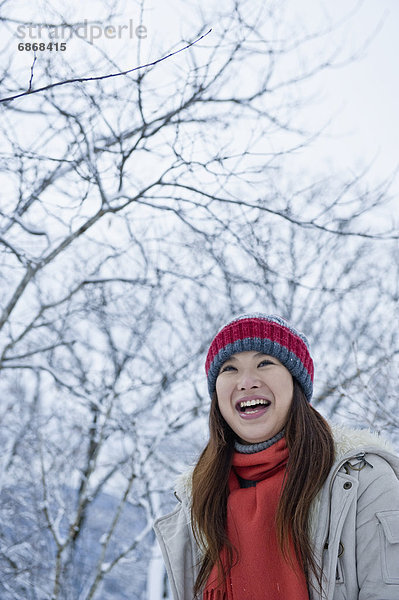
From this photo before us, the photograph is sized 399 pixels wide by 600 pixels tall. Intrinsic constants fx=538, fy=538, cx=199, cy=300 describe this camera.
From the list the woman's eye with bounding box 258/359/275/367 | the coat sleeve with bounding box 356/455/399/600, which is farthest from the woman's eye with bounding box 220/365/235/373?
the coat sleeve with bounding box 356/455/399/600

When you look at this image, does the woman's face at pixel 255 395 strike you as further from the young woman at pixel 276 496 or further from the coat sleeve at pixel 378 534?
the coat sleeve at pixel 378 534

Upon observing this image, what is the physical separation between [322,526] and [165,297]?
6.54 metres

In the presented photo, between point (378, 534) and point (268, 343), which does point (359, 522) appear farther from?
point (268, 343)

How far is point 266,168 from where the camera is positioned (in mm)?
4090

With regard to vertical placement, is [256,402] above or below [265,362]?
below

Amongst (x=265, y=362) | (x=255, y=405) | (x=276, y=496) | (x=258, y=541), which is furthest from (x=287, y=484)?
(x=265, y=362)

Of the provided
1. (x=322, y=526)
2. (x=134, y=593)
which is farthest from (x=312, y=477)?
(x=134, y=593)

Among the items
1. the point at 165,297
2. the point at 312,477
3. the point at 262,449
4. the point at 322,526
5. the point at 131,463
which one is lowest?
the point at 322,526

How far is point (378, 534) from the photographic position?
164 centimetres

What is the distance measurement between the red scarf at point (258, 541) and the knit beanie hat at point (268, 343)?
0.31 m

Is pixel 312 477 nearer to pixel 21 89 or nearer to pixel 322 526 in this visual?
pixel 322 526

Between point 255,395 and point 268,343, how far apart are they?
21 centimetres

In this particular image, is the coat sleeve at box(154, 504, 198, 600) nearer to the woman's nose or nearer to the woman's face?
the woman's face

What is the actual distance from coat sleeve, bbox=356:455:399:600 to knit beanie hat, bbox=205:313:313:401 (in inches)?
19.5
